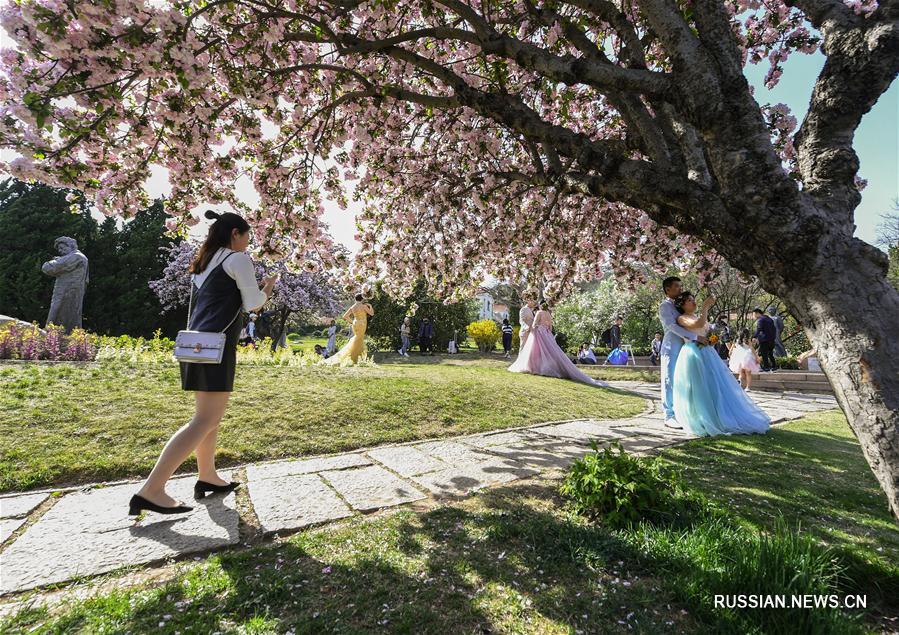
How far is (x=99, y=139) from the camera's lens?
3531 mm

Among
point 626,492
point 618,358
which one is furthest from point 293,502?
point 618,358

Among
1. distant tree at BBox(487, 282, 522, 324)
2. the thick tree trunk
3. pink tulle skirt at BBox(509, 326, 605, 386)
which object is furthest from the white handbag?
distant tree at BBox(487, 282, 522, 324)

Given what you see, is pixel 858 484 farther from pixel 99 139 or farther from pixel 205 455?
pixel 99 139

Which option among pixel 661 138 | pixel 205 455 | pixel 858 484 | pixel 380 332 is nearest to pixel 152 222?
pixel 380 332

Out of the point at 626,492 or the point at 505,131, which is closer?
the point at 626,492

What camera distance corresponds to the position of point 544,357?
12.3 metres

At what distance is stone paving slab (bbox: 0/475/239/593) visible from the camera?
2.14 meters

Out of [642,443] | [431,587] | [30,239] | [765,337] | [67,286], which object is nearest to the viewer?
[431,587]

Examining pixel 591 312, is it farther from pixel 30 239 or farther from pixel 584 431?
pixel 30 239

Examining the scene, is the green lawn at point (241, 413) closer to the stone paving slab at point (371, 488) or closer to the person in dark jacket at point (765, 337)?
the stone paving slab at point (371, 488)

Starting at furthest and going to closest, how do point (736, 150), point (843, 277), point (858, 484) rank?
point (858, 484), point (736, 150), point (843, 277)

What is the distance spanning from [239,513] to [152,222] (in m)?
29.4

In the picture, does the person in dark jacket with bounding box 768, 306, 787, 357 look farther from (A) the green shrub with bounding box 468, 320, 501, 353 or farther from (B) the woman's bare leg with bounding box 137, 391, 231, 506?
(B) the woman's bare leg with bounding box 137, 391, 231, 506

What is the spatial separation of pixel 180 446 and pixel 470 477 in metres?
2.38
